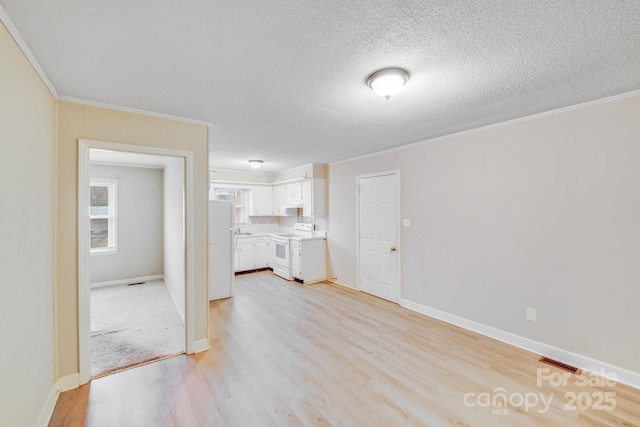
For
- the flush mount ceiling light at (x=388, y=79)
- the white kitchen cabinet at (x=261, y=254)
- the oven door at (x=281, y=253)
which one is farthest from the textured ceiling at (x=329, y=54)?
the white kitchen cabinet at (x=261, y=254)

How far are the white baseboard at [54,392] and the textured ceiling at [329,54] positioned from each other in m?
2.37

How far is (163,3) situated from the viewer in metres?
1.31

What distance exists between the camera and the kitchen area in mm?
4629

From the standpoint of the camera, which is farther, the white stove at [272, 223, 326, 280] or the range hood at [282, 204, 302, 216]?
the range hood at [282, 204, 302, 216]

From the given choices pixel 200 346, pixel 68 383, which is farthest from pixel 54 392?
pixel 200 346

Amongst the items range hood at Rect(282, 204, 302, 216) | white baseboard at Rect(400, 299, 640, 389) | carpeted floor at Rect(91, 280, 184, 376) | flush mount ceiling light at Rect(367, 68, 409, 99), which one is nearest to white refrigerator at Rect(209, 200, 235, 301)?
carpeted floor at Rect(91, 280, 184, 376)

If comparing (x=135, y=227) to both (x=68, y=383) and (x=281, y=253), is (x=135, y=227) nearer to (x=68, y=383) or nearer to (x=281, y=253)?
(x=281, y=253)

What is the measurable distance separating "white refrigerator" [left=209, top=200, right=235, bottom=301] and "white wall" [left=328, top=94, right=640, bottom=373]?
2921mm

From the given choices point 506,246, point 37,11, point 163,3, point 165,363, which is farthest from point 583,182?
point 165,363

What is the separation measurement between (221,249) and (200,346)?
76.4 inches

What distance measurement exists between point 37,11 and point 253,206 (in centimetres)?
548

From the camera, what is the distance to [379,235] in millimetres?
4633

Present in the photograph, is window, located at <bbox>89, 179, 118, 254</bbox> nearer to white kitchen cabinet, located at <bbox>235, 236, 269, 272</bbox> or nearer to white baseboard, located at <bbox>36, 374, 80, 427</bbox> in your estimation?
white kitchen cabinet, located at <bbox>235, 236, 269, 272</bbox>

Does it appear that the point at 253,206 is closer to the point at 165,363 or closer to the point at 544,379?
the point at 165,363
